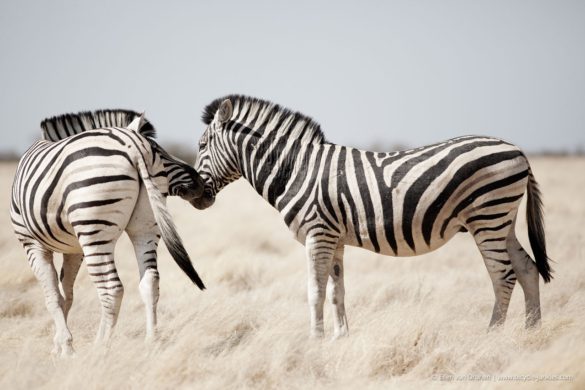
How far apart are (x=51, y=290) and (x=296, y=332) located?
270 centimetres

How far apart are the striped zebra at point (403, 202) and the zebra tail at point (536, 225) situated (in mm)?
12

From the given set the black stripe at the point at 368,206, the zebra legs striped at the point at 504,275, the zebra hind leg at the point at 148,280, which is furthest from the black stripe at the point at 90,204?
the zebra legs striped at the point at 504,275

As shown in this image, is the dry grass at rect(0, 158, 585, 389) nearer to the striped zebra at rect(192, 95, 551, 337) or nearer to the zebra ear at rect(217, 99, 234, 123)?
the striped zebra at rect(192, 95, 551, 337)

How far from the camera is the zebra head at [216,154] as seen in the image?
24.4 ft

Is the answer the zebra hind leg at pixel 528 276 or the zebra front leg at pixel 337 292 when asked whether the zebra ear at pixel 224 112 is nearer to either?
the zebra front leg at pixel 337 292

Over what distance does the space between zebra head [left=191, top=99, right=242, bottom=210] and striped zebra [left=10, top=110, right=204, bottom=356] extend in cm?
103

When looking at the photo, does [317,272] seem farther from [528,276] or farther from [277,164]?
[528,276]

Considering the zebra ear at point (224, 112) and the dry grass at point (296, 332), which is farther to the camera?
the zebra ear at point (224, 112)

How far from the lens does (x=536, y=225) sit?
7211 millimetres

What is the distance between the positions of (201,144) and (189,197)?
0.75m

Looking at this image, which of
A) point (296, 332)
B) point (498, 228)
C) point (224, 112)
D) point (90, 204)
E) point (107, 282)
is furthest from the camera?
point (224, 112)

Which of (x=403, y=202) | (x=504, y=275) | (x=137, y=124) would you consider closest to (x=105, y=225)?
(x=137, y=124)

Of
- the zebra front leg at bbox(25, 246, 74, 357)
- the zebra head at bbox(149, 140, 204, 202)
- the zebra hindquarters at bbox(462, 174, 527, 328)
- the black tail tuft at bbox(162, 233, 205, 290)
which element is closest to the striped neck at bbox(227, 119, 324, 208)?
the zebra head at bbox(149, 140, 204, 202)

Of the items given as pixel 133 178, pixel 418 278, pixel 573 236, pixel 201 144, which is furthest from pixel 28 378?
pixel 573 236
